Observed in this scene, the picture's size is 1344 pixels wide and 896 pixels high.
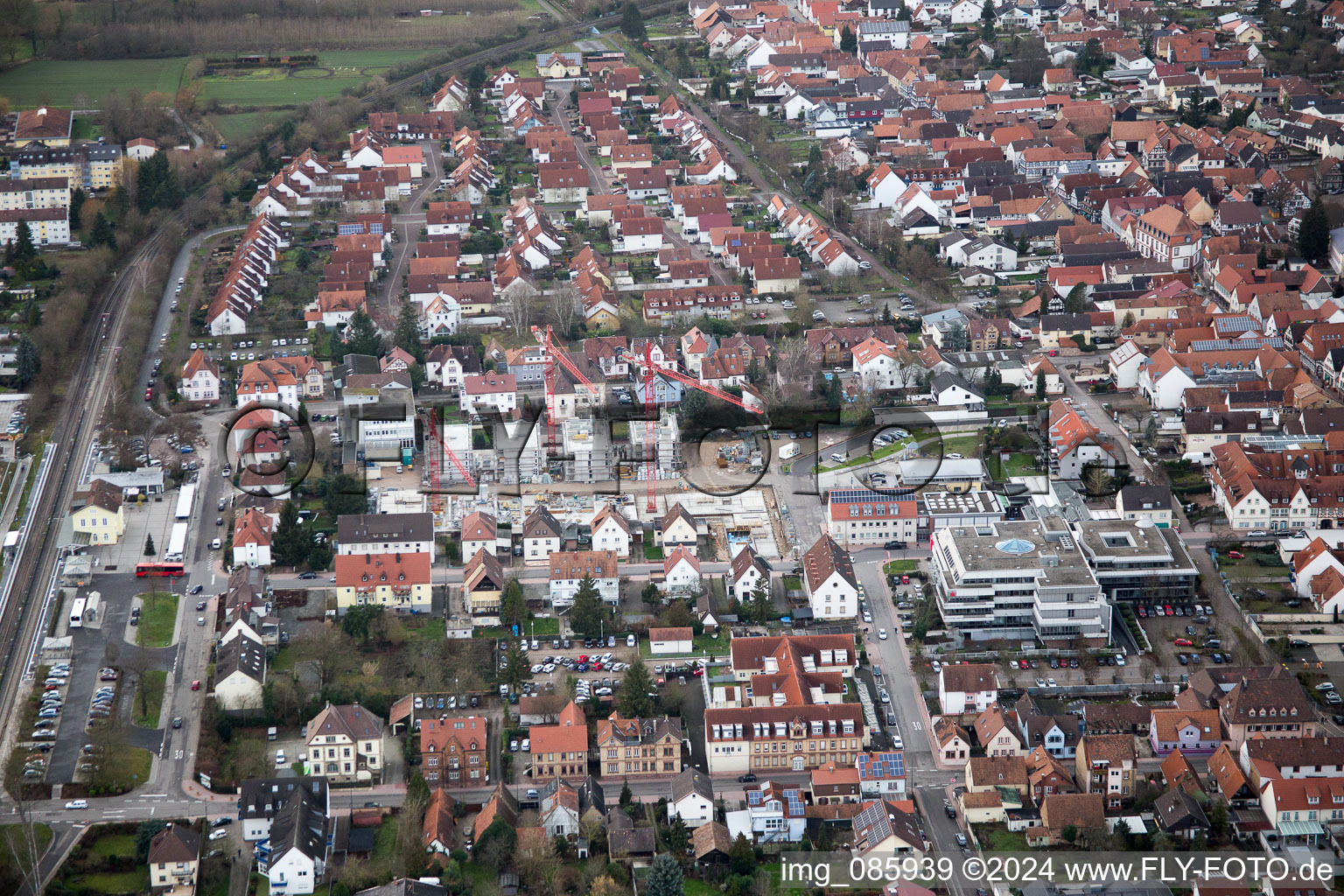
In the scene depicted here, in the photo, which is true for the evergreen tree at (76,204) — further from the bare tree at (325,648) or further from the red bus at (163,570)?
the bare tree at (325,648)

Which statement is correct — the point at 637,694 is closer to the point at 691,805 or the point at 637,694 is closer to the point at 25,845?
the point at 691,805

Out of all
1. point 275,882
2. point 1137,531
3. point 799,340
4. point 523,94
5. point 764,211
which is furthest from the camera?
point 523,94

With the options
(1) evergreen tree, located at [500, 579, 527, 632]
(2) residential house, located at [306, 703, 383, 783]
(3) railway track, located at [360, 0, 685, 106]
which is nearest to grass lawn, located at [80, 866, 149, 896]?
(2) residential house, located at [306, 703, 383, 783]

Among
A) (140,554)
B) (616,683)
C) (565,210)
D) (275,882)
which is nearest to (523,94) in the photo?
(565,210)

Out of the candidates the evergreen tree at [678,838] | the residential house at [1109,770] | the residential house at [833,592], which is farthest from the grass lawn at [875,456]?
the evergreen tree at [678,838]

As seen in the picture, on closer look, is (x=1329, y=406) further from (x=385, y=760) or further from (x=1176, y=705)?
(x=385, y=760)

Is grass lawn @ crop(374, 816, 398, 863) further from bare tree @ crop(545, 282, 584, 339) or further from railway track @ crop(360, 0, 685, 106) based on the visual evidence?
railway track @ crop(360, 0, 685, 106)
